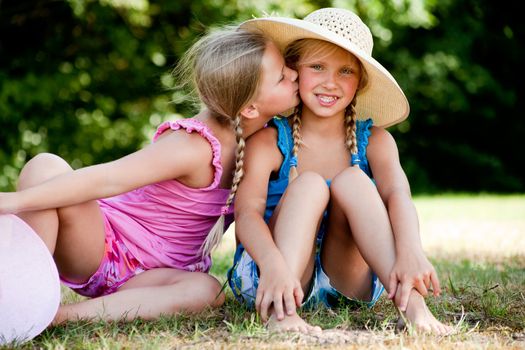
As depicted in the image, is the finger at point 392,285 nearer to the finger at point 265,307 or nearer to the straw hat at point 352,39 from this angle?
the finger at point 265,307

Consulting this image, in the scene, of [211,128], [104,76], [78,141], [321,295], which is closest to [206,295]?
[321,295]

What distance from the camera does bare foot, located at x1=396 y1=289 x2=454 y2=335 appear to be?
7.15 ft

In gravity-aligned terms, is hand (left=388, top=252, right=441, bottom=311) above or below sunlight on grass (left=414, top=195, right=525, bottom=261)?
above

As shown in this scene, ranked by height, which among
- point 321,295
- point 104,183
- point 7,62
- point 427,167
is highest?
point 7,62

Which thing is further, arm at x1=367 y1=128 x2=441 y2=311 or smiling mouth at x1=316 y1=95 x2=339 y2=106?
smiling mouth at x1=316 y1=95 x2=339 y2=106

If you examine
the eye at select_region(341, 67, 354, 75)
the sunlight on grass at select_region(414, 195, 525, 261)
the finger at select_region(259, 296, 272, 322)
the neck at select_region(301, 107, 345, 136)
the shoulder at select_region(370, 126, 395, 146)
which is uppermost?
the eye at select_region(341, 67, 354, 75)

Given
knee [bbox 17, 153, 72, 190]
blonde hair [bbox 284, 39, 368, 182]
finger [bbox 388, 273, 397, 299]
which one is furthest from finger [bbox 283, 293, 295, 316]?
knee [bbox 17, 153, 72, 190]

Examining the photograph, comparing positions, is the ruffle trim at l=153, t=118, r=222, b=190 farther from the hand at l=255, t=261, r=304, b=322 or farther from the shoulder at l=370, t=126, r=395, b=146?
the shoulder at l=370, t=126, r=395, b=146

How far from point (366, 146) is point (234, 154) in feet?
1.70

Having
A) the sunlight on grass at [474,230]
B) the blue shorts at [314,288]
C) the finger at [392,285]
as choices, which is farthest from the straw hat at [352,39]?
the sunlight on grass at [474,230]

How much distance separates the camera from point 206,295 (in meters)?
2.59

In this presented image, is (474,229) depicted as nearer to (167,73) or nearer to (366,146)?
(366,146)

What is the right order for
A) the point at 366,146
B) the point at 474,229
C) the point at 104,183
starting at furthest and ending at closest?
the point at 474,229 < the point at 366,146 < the point at 104,183

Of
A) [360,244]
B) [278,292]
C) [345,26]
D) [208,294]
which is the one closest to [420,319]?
[360,244]
